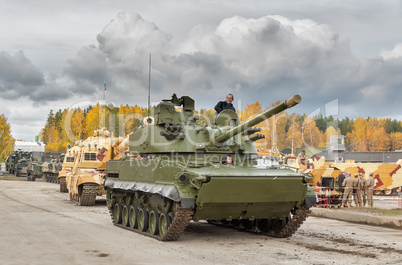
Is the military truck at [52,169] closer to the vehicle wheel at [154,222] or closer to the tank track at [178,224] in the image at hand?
the vehicle wheel at [154,222]

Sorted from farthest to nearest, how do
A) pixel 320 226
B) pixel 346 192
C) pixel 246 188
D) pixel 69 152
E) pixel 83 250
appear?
1. pixel 69 152
2. pixel 346 192
3. pixel 320 226
4. pixel 246 188
5. pixel 83 250

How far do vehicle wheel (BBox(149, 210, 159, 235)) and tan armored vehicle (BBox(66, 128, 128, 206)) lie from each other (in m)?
9.93

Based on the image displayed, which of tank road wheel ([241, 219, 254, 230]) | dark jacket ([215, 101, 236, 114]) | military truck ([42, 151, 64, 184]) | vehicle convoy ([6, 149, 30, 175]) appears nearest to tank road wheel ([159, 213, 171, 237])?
tank road wheel ([241, 219, 254, 230])

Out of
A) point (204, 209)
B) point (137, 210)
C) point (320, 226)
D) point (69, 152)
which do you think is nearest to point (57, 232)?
point (137, 210)

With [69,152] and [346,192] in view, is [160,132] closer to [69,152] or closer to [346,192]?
[346,192]

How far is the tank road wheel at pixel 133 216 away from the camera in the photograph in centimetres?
1534

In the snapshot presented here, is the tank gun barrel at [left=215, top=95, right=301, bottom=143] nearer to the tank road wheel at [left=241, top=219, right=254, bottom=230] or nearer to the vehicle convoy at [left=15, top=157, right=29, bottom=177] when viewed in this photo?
the tank road wheel at [left=241, top=219, right=254, bottom=230]

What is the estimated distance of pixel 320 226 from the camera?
1681 centimetres

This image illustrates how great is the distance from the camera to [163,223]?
13.4m

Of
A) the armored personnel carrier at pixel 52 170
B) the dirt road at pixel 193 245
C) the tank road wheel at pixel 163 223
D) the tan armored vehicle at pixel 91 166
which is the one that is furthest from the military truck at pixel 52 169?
the tank road wheel at pixel 163 223

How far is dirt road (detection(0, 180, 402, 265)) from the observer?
34.5 ft

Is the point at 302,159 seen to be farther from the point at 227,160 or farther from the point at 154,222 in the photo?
the point at 154,222

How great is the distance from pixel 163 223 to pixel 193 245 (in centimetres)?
118

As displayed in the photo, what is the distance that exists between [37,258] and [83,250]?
1222 millimetres
